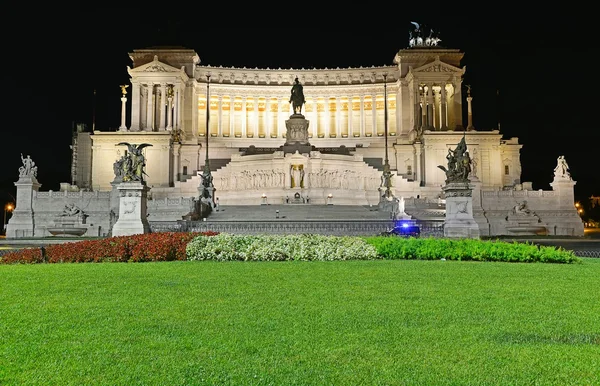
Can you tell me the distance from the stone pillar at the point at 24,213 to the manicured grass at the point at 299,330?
40157 mm

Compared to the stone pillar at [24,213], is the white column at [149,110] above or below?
above

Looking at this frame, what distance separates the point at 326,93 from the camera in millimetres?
98938

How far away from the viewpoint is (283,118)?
99.9 meters

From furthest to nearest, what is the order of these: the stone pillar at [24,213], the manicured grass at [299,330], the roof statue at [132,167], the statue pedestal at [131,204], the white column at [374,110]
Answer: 1. the white column at [374,110]
2. the stone pillar at [24,213]
3. the roof statue at [132,167]
4. the statue pedestal at [131,204]
5. the manicured grass at [299,330]

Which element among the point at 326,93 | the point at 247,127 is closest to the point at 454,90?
the point at 326,93

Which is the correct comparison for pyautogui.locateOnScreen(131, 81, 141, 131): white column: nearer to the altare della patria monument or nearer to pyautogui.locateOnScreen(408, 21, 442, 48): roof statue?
the altare della patria monument

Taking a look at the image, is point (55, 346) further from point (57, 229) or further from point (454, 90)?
point (454, 90)

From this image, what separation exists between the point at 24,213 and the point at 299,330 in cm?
4991

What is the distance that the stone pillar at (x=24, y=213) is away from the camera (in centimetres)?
5131

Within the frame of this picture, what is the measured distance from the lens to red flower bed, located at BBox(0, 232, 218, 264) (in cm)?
2028

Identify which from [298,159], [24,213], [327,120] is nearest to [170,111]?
[327,120]

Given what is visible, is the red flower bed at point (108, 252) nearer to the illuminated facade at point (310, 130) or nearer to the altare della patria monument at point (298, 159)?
the altare della patria monument at point (298, 159)

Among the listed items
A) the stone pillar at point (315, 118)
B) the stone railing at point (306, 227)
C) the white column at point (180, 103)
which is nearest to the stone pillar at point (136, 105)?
the white column at point (180, 103)

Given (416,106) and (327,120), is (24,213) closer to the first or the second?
(327,120)
